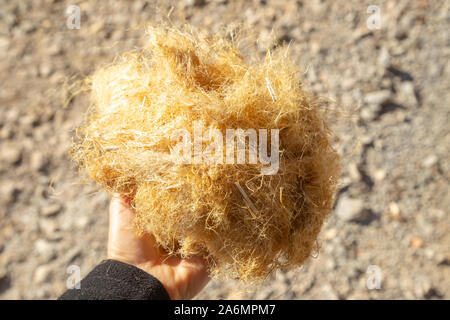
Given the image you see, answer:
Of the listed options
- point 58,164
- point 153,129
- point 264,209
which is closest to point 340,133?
point 264,209

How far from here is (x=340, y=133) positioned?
2270 millimetres

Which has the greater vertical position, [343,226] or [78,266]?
[343,226]

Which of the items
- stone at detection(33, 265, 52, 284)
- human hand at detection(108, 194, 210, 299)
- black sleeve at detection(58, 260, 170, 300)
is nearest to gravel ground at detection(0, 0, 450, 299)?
stone at detection(33, 265, 52, 284)

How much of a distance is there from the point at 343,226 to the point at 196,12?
5.87 feet

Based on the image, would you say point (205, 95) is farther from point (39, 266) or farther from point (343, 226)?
point (39, 266)

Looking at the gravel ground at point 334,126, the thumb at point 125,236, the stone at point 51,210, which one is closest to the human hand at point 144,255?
the thumb at point 125,236

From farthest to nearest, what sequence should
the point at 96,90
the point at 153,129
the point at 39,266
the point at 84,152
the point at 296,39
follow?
1. the point at 296,39
2. the point at 39,266
3. the point at 96,90
4. the point at 84,152
5. the point at 153,129

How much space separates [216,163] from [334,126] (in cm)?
139

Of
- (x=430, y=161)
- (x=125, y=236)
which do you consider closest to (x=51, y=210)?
(x=125, y=236)

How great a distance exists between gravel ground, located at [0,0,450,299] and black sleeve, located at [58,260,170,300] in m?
0.77

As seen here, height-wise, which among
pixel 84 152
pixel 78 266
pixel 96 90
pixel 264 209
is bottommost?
pixel 78 266

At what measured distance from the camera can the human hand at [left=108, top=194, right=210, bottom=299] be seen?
4.68ft

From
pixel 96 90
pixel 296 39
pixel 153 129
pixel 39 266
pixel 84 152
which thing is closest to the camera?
pixel 153 129

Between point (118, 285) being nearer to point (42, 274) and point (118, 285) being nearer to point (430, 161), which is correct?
A: point (42, 274)
